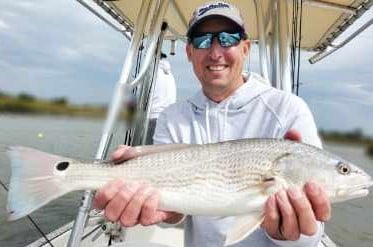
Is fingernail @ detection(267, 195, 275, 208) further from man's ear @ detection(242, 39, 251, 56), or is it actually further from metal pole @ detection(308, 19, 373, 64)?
metal pole @ detection(308, 19, 373, 64)

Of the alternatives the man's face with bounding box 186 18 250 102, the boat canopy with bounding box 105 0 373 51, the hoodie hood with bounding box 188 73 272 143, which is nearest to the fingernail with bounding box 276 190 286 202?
the hoodie hood with bounding box 188 73 272 143

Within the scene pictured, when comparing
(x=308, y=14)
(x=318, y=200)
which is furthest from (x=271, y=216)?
(x=308, y=14)

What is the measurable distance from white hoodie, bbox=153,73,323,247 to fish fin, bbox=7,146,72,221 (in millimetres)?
726

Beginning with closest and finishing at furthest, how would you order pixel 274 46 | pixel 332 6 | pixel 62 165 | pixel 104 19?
pixel 62 165 < pixel 274 46 < pixel 332 6 < pixel 104 19

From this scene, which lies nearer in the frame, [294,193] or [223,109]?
[294,193]

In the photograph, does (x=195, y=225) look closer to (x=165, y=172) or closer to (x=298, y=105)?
(x=165, y=172)

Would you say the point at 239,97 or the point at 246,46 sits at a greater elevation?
the point at 246,46

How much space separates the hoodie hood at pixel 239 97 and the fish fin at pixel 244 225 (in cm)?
66

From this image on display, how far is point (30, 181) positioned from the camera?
77.9 inches

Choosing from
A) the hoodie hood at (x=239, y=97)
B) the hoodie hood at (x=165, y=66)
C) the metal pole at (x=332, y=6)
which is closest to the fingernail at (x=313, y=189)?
the hoodie hood at (x=239, y=97)

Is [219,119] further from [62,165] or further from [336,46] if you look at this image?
[336,46]

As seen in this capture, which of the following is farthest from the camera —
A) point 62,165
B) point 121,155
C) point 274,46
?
point 274,46

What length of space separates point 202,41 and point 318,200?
986 mm

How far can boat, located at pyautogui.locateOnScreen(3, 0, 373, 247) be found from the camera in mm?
3846
